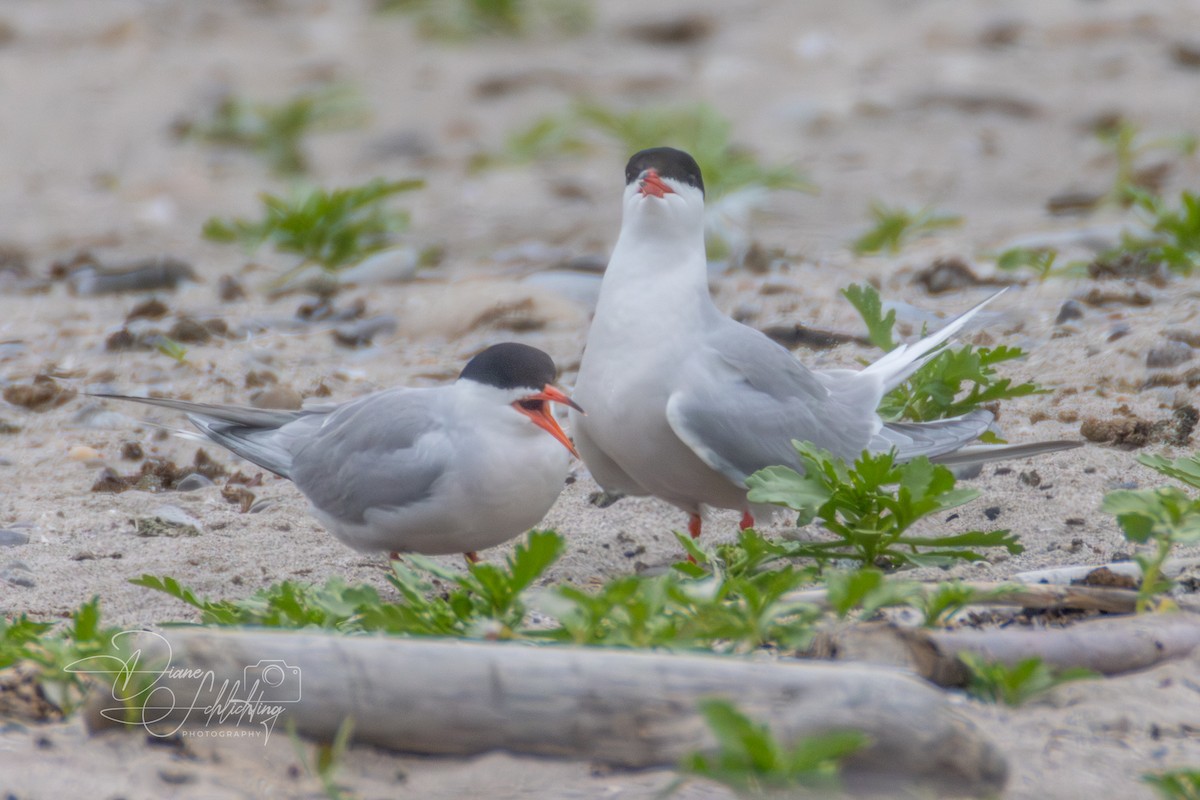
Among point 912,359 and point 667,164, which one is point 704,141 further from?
point 667,164

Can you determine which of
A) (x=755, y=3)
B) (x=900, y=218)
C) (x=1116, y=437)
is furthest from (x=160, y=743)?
(x=755, y=3)

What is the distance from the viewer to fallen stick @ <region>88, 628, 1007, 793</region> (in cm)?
210

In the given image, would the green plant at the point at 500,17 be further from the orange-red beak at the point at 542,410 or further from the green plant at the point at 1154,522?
the green plant at the point at 1154,522

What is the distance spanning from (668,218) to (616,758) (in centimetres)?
196

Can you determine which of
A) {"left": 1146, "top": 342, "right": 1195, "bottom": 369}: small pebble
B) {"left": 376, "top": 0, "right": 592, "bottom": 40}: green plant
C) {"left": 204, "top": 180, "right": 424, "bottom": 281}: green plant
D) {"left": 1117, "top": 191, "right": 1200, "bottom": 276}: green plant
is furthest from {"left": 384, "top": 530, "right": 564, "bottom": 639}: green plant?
{"left": 376, "top": 0, "right": 592, "bottom": 40}: green plant

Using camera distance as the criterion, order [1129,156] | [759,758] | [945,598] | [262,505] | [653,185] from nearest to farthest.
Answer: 1. [759,758]
2. [945,598]
3. [653,185]
4. [262,505]
5. [1129,156]

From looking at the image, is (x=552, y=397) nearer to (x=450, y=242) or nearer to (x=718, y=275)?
(x=718, y=275)

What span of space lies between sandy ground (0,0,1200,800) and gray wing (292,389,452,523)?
213 millimetres

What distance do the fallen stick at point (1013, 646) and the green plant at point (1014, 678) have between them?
0.12ft

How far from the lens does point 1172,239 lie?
573cm

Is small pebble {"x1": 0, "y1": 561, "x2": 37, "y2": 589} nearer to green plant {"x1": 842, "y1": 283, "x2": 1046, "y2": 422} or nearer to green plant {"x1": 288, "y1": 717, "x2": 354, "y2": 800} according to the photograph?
green plant {"x1": 288, "y1": 717, "x2": 354, "y2": 800}

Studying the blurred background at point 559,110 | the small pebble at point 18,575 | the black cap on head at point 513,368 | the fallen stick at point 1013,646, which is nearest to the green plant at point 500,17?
the blurred background at point 559,110

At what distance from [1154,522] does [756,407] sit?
3.68ft

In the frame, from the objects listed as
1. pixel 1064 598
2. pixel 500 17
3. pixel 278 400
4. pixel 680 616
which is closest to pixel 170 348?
pixel 278 400
